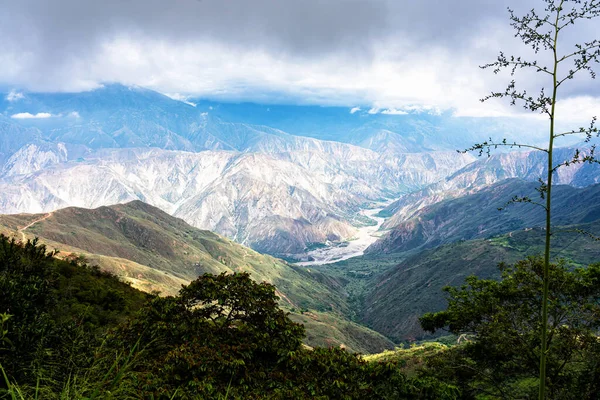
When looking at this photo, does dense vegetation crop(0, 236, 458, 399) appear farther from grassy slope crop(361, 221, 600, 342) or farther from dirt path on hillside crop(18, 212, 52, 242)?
grassy slope crop(361, 221, 600, 342)

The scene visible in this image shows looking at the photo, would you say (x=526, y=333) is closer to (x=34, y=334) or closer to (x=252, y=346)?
(x=252, y=346)

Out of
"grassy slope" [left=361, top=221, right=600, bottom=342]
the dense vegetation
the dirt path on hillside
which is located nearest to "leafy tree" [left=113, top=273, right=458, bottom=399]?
the dense vegetation

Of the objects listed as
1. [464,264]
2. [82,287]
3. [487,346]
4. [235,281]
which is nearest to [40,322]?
[235,281]

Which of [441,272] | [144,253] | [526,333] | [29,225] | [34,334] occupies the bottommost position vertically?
[144,253]

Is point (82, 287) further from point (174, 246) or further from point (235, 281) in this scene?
point (174, 246)

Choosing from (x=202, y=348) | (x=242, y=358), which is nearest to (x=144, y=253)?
(x=202, y=348)

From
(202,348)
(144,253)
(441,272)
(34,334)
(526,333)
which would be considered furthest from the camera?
(441,272)

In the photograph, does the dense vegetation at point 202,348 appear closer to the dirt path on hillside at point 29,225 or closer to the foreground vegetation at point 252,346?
the foreground vegetation at point 252,346
